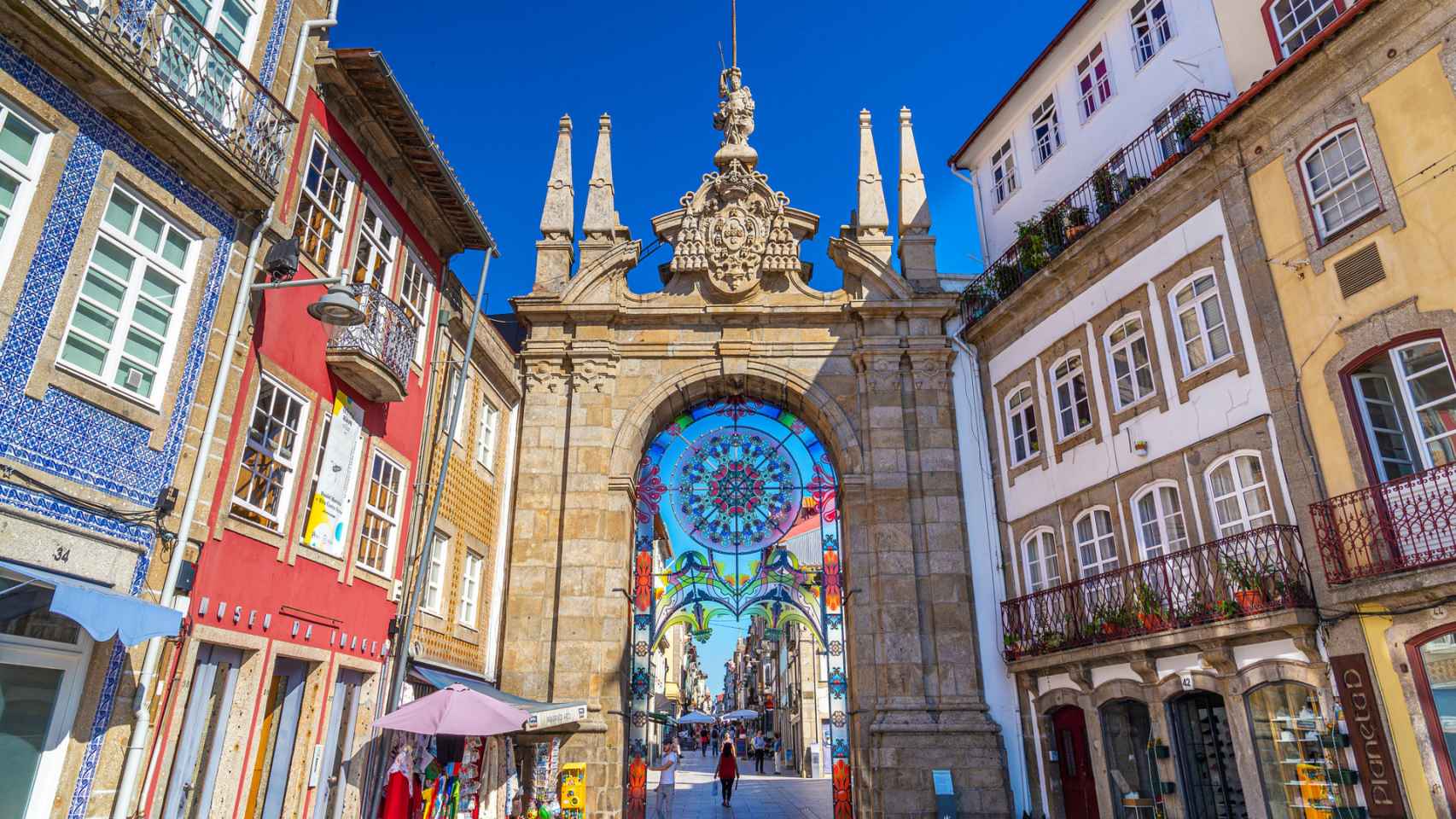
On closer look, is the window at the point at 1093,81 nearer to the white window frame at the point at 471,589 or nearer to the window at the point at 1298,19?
the window at the point at 1298,19

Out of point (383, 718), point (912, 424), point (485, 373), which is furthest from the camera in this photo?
point (912, 424)

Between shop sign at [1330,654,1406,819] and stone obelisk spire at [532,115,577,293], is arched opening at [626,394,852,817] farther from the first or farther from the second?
shop sign at [1330,654,1406,819]

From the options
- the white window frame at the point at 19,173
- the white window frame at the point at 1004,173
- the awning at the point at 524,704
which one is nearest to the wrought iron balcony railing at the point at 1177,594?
the awning at the point at 524,704

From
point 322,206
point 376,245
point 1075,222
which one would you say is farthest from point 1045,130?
point 322,206

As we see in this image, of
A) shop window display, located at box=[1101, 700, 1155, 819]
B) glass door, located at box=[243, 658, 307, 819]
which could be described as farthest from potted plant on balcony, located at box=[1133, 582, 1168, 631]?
glass door, located at box=[243, 658, 307, 819]

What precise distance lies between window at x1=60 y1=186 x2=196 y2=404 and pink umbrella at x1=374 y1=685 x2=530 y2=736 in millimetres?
4709

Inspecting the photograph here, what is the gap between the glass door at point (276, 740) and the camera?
900 centimetres

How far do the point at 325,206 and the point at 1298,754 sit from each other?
13.0m

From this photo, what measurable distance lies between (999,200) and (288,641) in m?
15.1

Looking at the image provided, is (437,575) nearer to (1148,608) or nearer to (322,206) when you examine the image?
(322,206)

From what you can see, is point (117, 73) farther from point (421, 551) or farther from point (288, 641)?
point (421, 551)

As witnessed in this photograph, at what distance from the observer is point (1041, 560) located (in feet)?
48.0

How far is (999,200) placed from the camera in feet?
58.4

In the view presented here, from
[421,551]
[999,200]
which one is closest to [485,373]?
[421,551]
